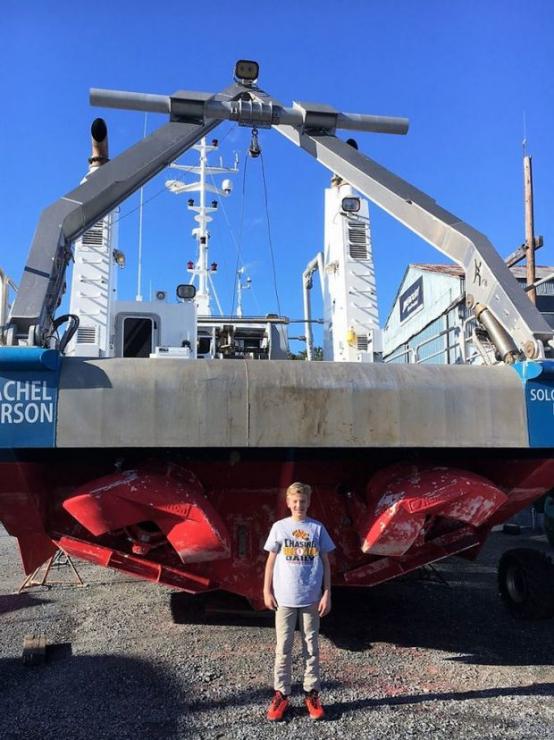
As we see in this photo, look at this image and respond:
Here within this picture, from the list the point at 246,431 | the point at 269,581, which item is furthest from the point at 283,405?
the point at 269,581

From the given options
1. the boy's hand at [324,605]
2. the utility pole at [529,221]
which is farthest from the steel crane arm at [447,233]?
the utility pole at [529,221]

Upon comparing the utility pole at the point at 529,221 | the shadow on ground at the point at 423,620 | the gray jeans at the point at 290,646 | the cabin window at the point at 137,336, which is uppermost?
the utility pole at the point at 529,221

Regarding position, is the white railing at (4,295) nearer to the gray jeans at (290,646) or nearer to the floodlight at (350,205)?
the gray jeans at (290,646)

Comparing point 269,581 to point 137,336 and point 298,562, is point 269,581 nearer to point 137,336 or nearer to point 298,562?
point 298,562

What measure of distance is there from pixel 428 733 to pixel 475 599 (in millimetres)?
2962

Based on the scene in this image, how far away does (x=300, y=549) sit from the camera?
3412mm

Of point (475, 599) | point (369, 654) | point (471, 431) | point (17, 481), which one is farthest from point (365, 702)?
point (475, 599)

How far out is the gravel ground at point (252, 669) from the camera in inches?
124

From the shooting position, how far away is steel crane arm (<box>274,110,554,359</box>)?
4148mm

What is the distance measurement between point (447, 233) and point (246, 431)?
8.18 ft

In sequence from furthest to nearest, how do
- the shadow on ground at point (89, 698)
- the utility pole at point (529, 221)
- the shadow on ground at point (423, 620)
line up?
the utility pole at point (529, 221), the shadow on ground at point (423, 620), the shadow on ground at point (89, 698)

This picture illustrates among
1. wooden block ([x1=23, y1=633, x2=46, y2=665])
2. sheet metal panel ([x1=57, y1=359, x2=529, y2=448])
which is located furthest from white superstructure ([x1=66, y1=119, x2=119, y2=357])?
sheet metal panel ([x1=57, y1=359, x2=529, y2=448])

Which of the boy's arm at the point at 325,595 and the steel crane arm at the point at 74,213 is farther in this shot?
the steel crane arm at the point at 74,213

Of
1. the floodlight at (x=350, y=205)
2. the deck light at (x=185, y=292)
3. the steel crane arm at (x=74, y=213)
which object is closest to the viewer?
the steel crane arm at (x=74, y=213)
